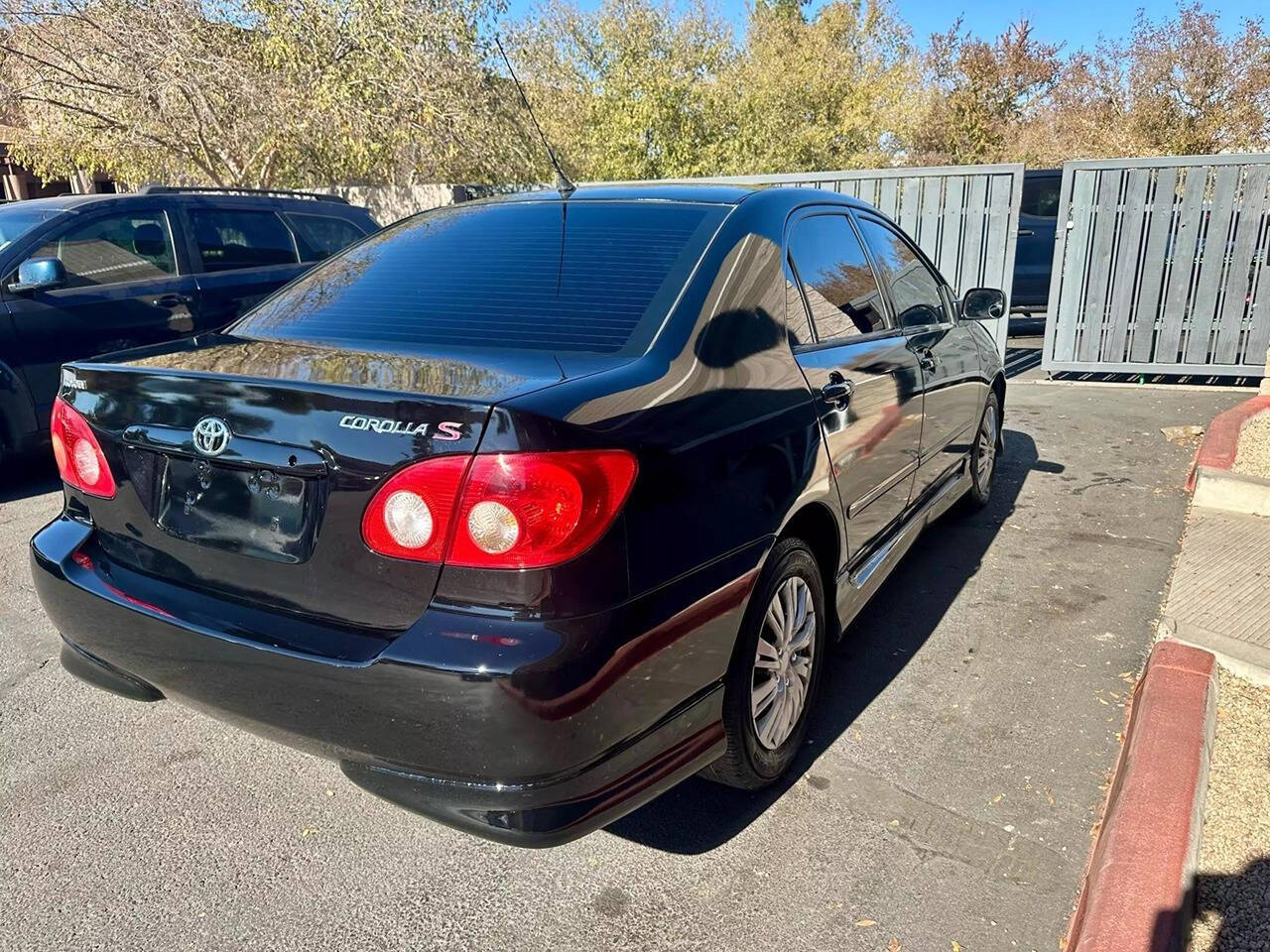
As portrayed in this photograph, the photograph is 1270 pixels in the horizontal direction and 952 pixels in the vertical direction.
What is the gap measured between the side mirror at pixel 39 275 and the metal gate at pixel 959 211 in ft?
19.6

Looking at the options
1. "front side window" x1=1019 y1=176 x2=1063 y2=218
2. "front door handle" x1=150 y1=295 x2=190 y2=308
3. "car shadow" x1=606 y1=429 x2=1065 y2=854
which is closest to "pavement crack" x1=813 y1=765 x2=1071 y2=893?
"car shadow" x1=606 y1=429 x2=1065 y2=854

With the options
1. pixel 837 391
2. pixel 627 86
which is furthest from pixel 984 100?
pixel 837 391

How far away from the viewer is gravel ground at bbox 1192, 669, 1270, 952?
2145 mm

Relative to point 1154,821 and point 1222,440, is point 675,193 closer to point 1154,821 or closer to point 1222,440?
point 1154,821

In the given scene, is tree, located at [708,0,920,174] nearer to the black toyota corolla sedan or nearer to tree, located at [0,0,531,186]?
tree, located at [0,0,531,186]

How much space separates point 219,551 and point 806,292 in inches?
76.6

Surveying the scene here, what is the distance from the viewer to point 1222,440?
5887 millimetres

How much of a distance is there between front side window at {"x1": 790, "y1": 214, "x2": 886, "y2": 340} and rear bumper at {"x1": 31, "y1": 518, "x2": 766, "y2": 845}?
3.68ft

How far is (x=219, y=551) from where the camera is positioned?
2.20 metres

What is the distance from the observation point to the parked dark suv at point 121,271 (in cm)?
561

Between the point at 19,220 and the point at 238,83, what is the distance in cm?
856

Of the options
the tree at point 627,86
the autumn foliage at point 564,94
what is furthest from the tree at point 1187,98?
Result: the tree at point 627,86

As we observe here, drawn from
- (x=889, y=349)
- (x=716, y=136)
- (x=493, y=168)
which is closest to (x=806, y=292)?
(x=889, y=349)

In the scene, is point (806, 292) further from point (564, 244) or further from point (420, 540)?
point (420, 540)
